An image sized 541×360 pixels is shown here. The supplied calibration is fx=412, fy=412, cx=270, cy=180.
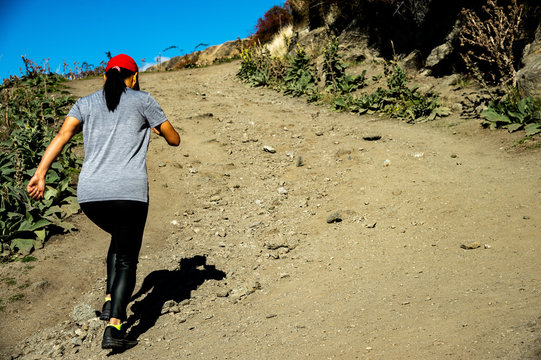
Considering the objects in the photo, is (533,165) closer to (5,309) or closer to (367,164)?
(367,164)

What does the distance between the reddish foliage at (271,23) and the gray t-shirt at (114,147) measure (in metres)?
20.3

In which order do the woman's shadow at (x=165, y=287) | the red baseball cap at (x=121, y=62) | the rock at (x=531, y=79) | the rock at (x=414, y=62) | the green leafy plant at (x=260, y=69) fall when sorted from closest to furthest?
the red baseball cap at (x=121, y=62), the woman's shadow at (x=165, y=287), the rock at (x=531, y=79), the rock at (x=414, y=62), the green leafy plant at (x=260, y=69)

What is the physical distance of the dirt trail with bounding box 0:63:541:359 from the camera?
2.89 metres

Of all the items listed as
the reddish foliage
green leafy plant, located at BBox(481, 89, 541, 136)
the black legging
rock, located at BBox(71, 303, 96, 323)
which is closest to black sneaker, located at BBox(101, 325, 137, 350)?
the black legging

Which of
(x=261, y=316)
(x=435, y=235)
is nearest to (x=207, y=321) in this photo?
(x=261, y=316)

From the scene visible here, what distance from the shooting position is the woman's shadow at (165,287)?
146 inches

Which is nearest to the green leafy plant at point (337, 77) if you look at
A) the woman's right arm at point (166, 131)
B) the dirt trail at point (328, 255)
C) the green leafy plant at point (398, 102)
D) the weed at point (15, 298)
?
the green leafy plant at point (398, 102)

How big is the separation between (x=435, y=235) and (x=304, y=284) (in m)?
1.64

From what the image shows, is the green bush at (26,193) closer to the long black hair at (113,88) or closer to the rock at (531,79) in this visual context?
the long black hair at (113,88)

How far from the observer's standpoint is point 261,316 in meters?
3.50

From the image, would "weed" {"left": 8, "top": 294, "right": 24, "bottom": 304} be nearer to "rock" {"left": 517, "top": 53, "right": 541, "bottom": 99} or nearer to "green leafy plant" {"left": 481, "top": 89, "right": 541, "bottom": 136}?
"green leafy plant" {"left": 481, "top": 89, "right": 541, "bottom": 136}

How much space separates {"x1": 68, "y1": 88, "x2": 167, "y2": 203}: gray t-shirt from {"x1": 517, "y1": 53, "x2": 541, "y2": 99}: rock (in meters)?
7.09

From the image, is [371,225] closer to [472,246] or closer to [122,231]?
[472,246]

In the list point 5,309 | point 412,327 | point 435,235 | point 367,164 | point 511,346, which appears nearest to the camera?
point 511,346
